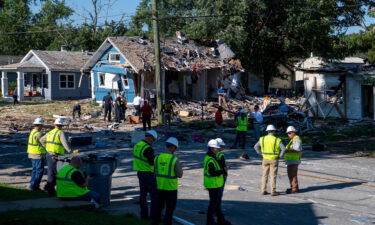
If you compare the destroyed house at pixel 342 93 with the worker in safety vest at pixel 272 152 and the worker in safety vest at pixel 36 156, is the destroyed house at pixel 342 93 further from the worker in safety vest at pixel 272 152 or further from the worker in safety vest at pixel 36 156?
the worker in safety vest at pixel 36 156

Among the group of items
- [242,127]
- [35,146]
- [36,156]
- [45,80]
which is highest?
[45,80]

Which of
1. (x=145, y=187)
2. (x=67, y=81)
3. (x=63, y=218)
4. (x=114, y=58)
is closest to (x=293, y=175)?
(x=145, y=187)

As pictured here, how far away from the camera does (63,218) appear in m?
8.25

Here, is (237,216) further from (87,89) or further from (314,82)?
(87,89)

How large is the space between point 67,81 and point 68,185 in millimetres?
38542

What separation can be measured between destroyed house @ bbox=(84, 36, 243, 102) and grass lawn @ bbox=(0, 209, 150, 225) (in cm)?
2587

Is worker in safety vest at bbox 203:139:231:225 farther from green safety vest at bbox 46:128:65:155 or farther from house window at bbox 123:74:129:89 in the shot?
house window at bbox 123:74:129:89

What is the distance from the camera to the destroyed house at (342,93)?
2977cm

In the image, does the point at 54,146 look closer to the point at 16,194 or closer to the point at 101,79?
the point at 16,194

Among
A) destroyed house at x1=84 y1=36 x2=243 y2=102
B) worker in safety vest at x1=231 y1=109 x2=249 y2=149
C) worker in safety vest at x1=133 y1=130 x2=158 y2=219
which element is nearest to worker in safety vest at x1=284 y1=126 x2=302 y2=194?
worker in safety vest at x1=133 y1=130 x2=158 y2=219

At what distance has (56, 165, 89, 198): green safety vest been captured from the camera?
371 inches

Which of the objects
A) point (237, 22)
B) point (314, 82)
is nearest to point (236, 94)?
point (237, 22)

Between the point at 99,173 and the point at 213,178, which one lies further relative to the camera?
the point at 99,173

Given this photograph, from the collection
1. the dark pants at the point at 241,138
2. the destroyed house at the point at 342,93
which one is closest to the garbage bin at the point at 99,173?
the dark pants at the point at 241,138
